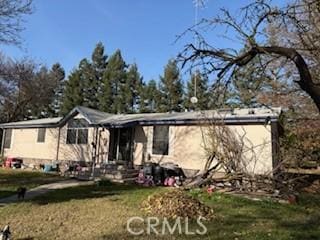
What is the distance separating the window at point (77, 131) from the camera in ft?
64.9

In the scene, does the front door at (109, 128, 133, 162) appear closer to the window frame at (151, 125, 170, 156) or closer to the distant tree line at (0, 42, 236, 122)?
the window frame at (151, 125, 170, 156)

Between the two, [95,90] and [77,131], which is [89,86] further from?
[77,131]

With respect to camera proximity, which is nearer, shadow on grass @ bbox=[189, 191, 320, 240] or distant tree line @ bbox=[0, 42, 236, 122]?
shadow on grass @ bbox=[189, 191, 320, 240]

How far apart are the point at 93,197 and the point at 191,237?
17.1 ft

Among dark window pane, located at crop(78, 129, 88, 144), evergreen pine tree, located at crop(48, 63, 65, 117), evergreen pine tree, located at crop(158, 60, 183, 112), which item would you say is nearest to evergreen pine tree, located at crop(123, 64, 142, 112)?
evergreen pine tree, located at crop(158, 60, 183, 112)

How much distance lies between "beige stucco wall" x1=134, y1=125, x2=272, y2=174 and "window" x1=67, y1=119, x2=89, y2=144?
3855 mm

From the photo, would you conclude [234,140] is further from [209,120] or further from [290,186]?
[290,186]

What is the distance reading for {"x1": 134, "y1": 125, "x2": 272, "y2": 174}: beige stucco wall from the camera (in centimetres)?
1387

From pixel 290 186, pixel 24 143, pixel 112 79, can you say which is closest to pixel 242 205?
pixel 290 186

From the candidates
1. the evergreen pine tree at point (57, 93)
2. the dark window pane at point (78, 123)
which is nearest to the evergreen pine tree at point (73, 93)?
the evergreen pine tree at point (57, 93)

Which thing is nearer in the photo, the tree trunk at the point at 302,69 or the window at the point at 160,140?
the tree trunk at the point at 302,69

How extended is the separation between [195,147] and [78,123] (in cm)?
851

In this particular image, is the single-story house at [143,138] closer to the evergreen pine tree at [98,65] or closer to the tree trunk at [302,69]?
the tree trunk at [302,69]

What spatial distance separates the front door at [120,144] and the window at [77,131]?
2.00 metres
